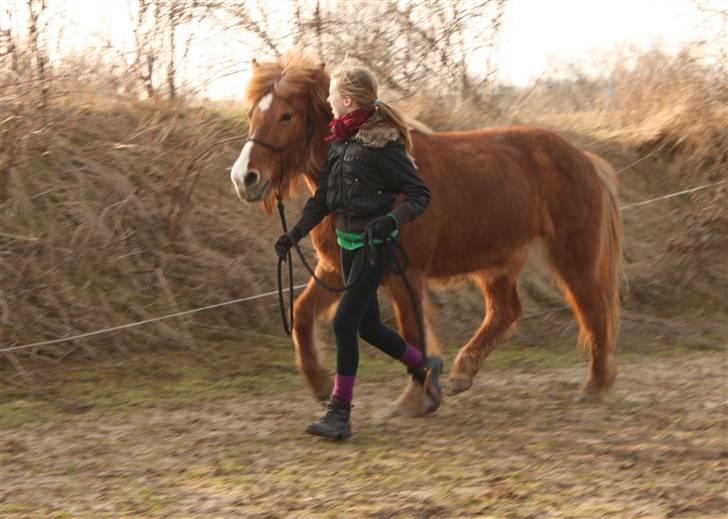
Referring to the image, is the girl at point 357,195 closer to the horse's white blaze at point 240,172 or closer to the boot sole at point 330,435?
the boot sole at point 330,435

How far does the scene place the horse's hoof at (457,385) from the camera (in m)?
6.93

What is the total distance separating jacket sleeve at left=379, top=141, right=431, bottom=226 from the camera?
5648 millimetres

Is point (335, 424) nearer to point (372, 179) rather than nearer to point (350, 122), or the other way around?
Result: point (372, 179)

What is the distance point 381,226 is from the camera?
556 centimetres

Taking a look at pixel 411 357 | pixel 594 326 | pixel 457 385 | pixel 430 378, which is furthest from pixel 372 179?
pixel 594 326

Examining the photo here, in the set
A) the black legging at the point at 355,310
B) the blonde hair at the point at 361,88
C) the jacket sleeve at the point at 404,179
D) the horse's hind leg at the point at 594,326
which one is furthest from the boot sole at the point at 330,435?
the horse's hind leg at the point at 594,326

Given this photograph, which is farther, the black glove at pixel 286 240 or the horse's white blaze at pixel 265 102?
the horse's white blaze at pixel 265 102

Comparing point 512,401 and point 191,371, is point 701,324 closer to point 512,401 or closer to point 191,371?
point 512,401

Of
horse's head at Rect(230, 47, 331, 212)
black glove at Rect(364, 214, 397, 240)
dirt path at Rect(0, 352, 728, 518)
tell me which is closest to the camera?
dirt path at Rect(0, 352, 728, 518)

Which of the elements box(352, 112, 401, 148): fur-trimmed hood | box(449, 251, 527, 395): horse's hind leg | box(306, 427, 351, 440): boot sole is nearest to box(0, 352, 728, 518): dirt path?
box(306, 427, 351, 440): boot sole

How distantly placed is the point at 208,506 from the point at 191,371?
10.8ft

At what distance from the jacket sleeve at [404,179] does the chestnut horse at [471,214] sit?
0.55 m

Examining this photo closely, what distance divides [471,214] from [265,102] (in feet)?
4.90

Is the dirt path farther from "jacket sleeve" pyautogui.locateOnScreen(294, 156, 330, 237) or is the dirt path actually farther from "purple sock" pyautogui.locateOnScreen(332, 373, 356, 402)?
"jacket sleeve" pyautogui.locateOnScreen(294, 156, 330, 237)
